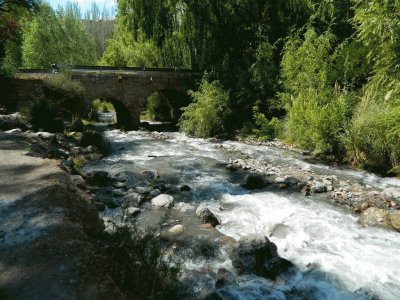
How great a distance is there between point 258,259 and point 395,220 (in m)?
2.86

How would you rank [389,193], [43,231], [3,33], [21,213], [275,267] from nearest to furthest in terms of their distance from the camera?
[43,231] < [21,213] < [275,267] < [389,193] < [3,33]

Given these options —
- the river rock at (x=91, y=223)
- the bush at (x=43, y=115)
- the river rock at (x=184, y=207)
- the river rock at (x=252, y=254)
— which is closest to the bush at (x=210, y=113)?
the bush at (x=43, y=115)

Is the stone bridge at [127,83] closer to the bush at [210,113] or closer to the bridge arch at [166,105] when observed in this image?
the bridge arch at [166,105]

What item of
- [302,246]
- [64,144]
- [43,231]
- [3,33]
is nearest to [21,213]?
[43,231]

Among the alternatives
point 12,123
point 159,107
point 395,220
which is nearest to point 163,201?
point 395,220

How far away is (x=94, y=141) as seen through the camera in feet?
37.0

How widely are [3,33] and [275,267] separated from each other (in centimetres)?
1565

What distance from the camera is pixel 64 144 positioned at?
33.0 ft

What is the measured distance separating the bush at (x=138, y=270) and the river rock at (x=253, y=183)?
4.80 m

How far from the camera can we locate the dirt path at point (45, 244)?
103 inches

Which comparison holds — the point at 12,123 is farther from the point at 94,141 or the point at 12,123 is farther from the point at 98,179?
the point at 98,179

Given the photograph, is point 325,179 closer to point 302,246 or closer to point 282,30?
point 302,246

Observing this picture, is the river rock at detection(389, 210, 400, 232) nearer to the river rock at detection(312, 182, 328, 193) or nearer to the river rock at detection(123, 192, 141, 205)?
the river rock at detection(312, 182, 328, 193)

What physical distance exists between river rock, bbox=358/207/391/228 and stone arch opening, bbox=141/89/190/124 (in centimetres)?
1432
